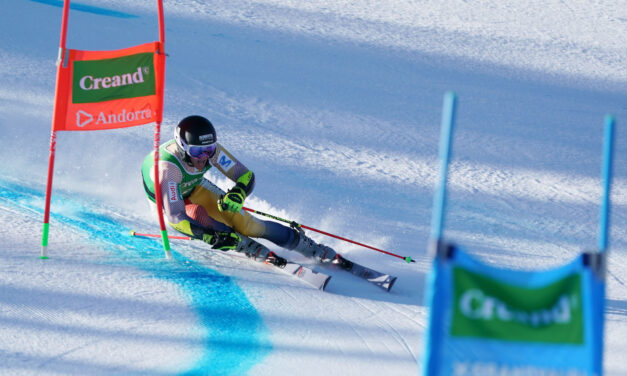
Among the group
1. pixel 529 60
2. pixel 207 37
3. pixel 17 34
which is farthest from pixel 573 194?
pixel 17 34

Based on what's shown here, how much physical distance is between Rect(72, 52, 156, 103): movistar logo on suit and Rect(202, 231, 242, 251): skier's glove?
1141mm

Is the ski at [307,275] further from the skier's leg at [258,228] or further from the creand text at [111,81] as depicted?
the creand text at [111,81]

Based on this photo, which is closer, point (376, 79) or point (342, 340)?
point (342, 340)

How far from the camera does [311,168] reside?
809cm

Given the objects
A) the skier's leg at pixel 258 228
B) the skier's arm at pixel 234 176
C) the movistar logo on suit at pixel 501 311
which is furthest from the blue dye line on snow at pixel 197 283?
the movistar logo on suit at pixel 501 311

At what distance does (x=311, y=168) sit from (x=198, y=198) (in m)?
2.26

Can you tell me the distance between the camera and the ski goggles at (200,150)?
5.54 m

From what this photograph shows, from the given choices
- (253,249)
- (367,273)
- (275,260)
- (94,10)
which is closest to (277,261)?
(275,260)

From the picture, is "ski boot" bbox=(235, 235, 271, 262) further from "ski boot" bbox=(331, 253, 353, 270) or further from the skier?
"ski boot" bbox=(331, 253, 353, 270)

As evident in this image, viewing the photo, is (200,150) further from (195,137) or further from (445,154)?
(445,154)

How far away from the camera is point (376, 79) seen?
36.1 feet

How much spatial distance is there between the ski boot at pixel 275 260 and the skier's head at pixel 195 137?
3.09ft

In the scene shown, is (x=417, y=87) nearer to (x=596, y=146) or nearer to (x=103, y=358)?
(x=596, y=146)

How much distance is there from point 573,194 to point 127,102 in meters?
4.84
